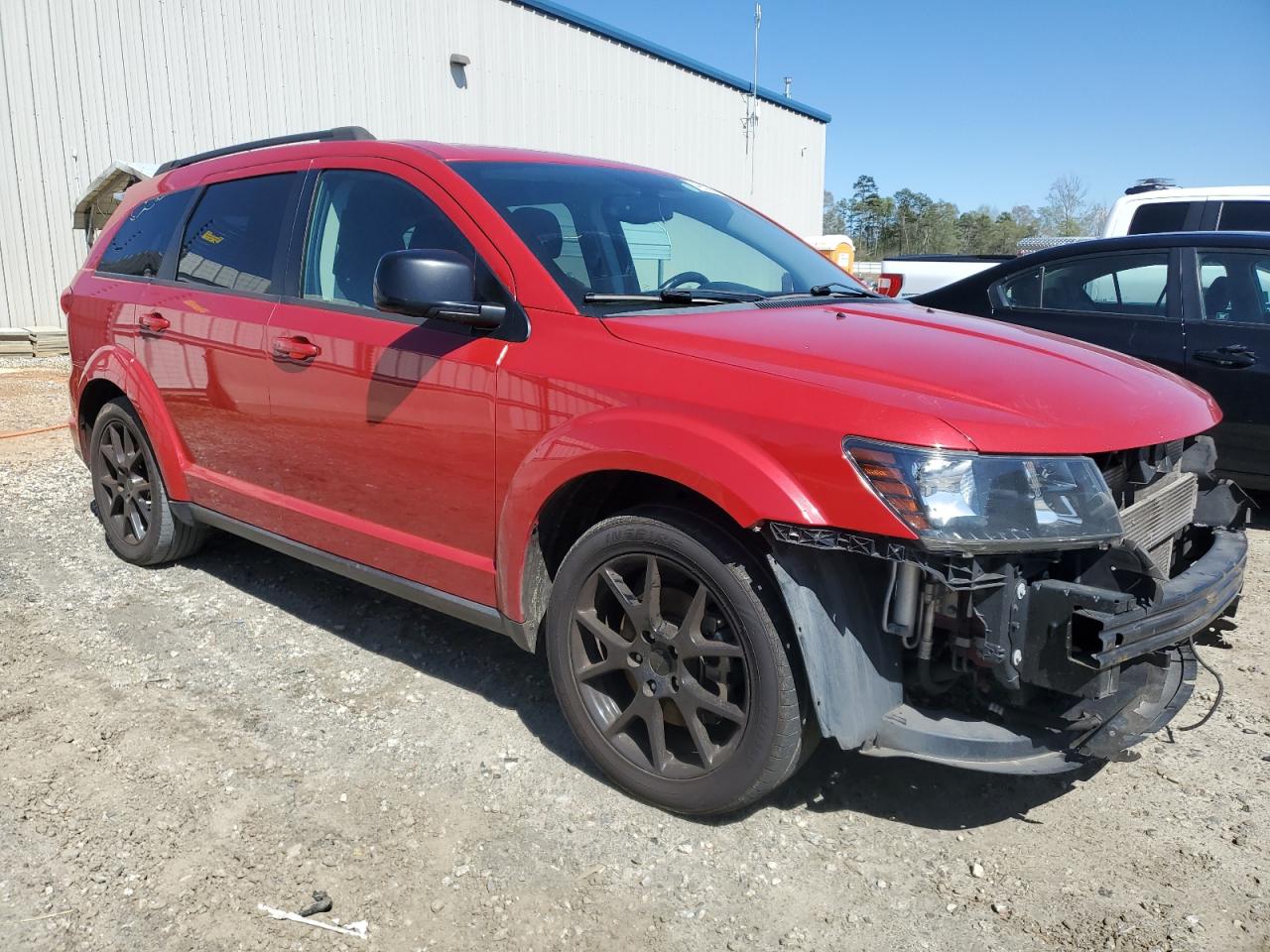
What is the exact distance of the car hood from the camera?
221 centimetres

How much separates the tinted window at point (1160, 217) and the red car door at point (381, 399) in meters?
6.85

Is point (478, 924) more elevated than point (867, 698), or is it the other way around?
point (867, 698)

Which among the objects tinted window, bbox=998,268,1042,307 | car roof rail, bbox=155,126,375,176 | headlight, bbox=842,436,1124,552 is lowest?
headlight, bbox=842,436,1124,552

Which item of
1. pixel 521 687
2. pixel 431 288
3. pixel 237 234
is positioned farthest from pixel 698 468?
pixel 237 234

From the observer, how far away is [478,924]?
2.27 metres

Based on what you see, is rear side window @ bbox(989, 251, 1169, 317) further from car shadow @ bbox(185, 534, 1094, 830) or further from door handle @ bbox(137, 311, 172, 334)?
door handle @ bbox(137, 311, 172, 334)

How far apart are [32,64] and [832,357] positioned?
1380 centimetres

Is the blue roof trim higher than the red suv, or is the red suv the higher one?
the blue roof trim

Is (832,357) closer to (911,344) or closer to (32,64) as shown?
(911,344)

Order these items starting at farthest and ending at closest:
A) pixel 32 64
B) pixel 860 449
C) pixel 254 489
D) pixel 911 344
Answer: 1. pixel 32 64
2. pixel 254 489
3. pixel 911 344
4. pixel 860 449

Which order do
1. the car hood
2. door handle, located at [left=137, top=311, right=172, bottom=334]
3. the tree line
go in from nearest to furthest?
1. the car hood
2. door handle, located at [left=137, top=311, right=172, bottom=334]
3. the tree line

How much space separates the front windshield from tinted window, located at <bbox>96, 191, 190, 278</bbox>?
6.25 feet

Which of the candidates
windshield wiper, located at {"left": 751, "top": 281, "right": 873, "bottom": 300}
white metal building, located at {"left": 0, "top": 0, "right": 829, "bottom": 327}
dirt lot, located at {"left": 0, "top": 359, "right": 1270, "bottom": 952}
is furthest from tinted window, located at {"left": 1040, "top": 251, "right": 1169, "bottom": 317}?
white metal building, located at {"left": 0, "top": 0, "right": 829, "bottom": 327}

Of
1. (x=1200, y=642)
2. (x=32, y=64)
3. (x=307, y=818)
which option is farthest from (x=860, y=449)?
(x=32, y=64)
